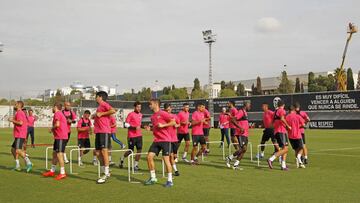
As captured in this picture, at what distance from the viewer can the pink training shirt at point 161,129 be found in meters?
10.4

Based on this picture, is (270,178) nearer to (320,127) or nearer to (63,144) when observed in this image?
(63,144)

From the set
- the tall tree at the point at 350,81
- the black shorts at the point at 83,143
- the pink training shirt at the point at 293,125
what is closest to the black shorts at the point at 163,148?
the pink training shirt at the point at 293,125

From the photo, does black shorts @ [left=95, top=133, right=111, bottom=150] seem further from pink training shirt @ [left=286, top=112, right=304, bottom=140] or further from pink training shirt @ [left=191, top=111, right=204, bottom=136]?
pink training shirt @ [left=286, top=112, right=304, bottom=140]

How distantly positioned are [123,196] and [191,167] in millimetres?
5496

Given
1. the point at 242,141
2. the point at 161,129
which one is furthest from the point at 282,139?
the point at 161,129

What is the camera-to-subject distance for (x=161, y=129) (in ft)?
34.5

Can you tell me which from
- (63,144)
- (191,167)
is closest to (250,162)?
(191,167)

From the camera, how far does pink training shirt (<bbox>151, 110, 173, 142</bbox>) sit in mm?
10406

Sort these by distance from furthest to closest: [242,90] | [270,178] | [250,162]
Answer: [242,90] < [250,162] < [270,178]

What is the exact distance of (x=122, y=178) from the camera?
11.7m

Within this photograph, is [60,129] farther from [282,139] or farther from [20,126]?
[282,139]

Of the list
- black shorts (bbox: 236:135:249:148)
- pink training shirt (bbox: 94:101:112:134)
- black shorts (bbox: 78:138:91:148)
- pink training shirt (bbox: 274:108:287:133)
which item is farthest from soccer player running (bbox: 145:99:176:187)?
black shorts (bbox: 78:138:91:148)

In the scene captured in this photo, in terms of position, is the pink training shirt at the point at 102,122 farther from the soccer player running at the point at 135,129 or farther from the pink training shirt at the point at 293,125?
the pink training shirt at the point at 293,125

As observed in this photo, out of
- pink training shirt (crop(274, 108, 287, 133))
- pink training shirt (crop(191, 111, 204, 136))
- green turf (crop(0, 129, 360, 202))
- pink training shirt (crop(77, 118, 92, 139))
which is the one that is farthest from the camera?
pink training shirt (crop(77, 118, 92, 139))
